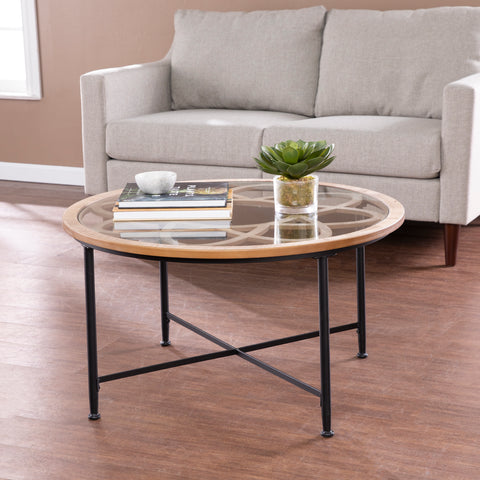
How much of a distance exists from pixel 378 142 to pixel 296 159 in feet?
3.67

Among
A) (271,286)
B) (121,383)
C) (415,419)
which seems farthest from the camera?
(271,286)

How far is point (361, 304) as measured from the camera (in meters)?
2.15

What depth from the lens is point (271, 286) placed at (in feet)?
9.20

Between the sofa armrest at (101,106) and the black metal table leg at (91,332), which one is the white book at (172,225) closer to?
the black metal table leg at (91,332)

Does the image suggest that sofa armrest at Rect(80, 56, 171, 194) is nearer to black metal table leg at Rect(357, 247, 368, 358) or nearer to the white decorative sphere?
the white decorative sphere

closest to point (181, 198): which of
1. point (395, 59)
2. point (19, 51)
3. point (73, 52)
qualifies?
point (395, 59)

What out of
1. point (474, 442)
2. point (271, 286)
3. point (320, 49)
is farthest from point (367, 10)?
point (474, 442)

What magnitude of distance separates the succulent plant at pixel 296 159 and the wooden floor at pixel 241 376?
0.53 metres

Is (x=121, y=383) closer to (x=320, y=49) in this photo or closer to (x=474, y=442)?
(x=474, y=442)

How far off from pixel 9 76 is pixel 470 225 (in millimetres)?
2712

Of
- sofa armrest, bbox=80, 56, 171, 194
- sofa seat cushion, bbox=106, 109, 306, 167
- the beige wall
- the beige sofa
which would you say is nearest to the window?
the beige wall

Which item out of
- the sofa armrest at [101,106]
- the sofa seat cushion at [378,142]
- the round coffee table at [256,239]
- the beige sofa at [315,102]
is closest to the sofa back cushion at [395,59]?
the beige sofa at [315,102]

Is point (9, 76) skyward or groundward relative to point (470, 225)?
skyward

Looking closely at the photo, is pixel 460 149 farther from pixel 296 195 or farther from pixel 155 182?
pixel 155 182
